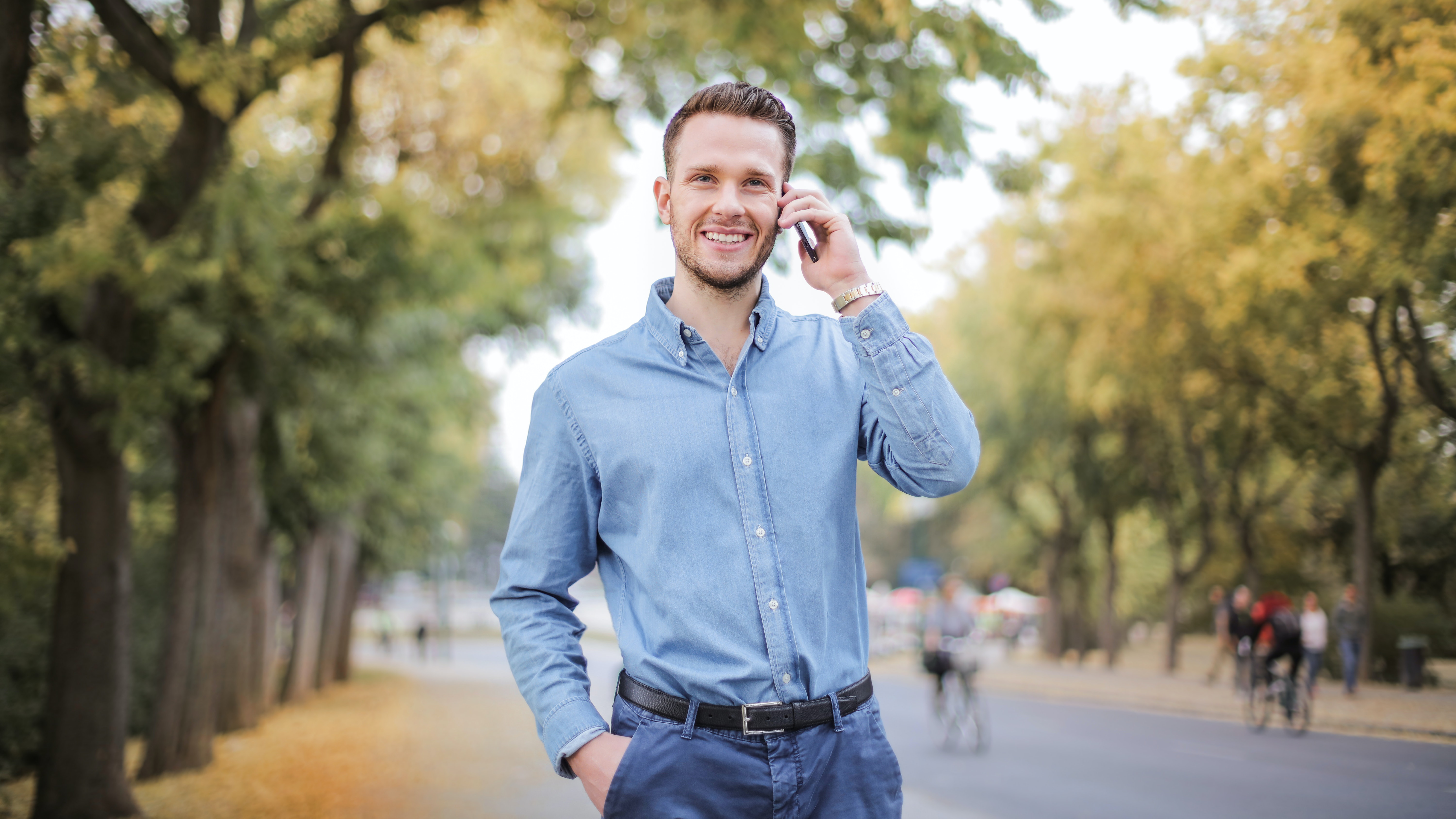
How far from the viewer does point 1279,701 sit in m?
14.9

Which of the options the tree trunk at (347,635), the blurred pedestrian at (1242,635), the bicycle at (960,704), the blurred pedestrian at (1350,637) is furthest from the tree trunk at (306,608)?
the blurred pedestrian at (1350,637)

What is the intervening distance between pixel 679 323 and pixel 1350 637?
18.4 meters

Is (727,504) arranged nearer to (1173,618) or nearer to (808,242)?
(808,242)

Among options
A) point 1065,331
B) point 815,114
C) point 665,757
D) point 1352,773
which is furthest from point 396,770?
point 1065,331

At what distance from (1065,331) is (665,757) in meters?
25.7

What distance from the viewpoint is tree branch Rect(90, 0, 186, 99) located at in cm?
842

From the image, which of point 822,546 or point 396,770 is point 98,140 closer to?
point 396,770

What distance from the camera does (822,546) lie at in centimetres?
217

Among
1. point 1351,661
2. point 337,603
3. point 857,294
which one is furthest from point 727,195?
point 337,603

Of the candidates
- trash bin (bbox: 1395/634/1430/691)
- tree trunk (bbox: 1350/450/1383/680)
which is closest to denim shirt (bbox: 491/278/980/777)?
trash bin (bbox: 1395/634/1430/691)

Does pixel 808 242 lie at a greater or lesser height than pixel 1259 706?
greater

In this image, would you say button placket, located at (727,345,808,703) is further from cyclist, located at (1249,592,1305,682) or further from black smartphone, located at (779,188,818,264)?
cyclist, located at (1249,592,1305,682)

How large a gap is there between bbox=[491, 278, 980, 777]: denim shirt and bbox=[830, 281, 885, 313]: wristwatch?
0.04 metres

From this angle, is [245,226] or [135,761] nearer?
[245,226]
